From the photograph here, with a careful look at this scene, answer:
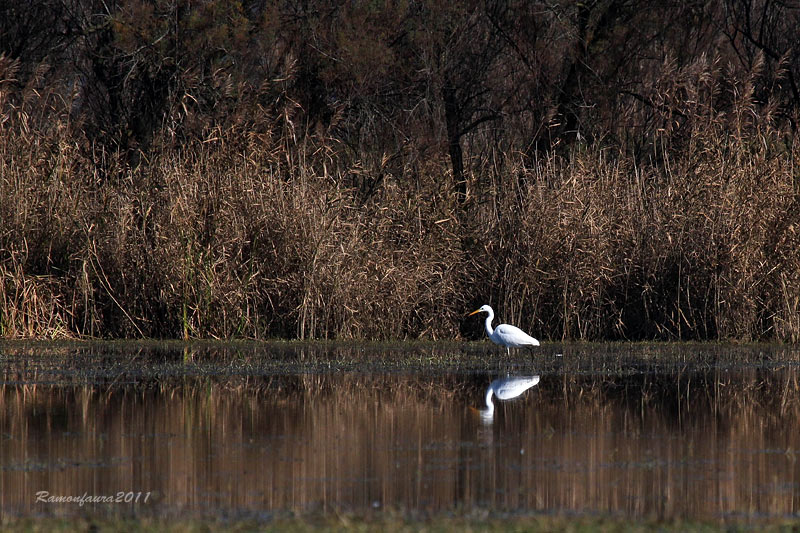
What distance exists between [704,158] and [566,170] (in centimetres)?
178

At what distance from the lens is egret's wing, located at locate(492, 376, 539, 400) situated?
1029 centimetres

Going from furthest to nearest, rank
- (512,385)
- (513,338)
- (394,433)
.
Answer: (513,338)
(512,385)
(394,433)

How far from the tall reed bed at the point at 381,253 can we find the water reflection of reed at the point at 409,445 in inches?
132

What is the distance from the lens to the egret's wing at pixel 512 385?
10289mm

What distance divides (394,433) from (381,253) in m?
6.84

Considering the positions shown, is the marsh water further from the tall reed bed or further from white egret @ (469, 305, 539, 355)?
the tall reed bed

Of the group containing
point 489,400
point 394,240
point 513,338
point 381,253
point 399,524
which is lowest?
point 399,524

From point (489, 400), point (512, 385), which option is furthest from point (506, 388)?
point (489, 400)

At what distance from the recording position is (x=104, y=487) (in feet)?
21.6

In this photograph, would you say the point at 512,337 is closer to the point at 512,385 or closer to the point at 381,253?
the point at 512,385

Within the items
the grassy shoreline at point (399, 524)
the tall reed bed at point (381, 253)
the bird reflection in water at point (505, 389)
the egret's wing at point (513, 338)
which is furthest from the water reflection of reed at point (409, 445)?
the tall reed bed at point (381, 253)

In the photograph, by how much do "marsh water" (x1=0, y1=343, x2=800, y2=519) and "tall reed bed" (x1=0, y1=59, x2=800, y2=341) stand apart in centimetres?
118

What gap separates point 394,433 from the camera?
8445mm

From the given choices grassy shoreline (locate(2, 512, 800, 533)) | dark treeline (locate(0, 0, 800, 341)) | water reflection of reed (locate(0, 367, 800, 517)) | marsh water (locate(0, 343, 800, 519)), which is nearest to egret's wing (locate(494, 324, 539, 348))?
marsh water (locate(0, 343, 800, 519))
